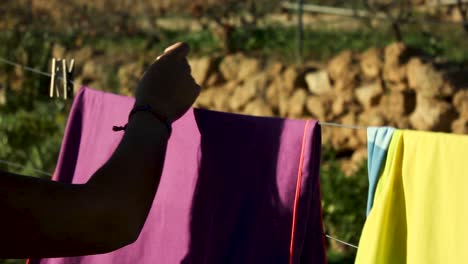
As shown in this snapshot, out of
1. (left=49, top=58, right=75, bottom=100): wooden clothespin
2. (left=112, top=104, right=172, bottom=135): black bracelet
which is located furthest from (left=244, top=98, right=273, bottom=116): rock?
(left=112, top=104, right=172, bottom=135): black bracelet

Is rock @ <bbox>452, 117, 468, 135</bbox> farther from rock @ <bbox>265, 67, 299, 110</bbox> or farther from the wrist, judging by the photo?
the wrist

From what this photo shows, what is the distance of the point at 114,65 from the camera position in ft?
27.9

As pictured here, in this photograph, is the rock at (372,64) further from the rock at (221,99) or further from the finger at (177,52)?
the finger at (177,52)

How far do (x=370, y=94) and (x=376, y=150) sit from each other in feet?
13.9

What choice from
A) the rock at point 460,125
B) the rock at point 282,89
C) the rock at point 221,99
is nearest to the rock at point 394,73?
the rock at point 460,125

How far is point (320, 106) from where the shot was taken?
658 cm

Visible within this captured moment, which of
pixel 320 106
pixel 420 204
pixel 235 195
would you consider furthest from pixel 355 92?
pixel 420 204

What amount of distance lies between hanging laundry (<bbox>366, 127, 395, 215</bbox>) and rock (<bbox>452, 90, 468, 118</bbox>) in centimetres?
379

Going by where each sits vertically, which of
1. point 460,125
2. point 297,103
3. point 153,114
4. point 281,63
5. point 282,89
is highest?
point 281,63

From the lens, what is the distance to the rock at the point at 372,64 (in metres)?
6.36

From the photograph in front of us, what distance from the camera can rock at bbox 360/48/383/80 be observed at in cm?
636

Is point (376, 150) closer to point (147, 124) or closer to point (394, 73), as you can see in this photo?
point (147, 124)

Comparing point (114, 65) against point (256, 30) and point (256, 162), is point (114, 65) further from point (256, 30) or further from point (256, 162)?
point (256, 162)

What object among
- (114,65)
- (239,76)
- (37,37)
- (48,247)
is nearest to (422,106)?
(239,76)
